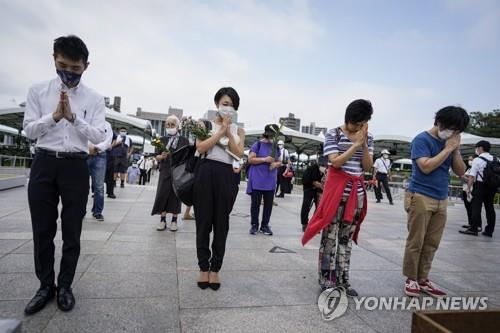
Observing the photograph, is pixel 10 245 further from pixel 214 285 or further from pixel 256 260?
pixel 256 260

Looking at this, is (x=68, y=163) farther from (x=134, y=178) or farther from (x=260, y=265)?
(x=134, y=178)

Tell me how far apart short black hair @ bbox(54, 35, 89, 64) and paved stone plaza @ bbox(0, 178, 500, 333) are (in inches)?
74.1

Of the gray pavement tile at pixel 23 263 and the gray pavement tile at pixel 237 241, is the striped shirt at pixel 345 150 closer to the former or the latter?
the gray pavement tile at pixel 237 241

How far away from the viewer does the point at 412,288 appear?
10.9ft

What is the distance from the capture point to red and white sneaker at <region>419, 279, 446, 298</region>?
3.36 meters

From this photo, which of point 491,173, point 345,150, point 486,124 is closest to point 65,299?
point 345,150

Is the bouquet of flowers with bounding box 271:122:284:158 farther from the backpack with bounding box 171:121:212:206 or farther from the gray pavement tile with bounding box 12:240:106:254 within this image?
the gray pavement tile with bounding box 12:240:106:254

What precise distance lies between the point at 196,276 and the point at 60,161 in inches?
66.3

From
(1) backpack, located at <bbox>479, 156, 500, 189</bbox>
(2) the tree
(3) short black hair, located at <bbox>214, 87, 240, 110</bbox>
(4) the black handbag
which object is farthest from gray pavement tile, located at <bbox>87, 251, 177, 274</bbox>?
(2) the tree

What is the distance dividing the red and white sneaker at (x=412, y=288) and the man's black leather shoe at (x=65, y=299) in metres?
2.98

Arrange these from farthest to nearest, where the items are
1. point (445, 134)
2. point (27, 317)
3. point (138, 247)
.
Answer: point (138, 247) → point (445, 134) → point (27, 317)

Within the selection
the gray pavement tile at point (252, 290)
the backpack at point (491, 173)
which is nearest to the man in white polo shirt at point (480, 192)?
the backpack at point (491, 173)

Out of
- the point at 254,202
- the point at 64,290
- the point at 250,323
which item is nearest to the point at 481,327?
the point at 250,323

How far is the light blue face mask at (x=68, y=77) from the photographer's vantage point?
255 centimetres
